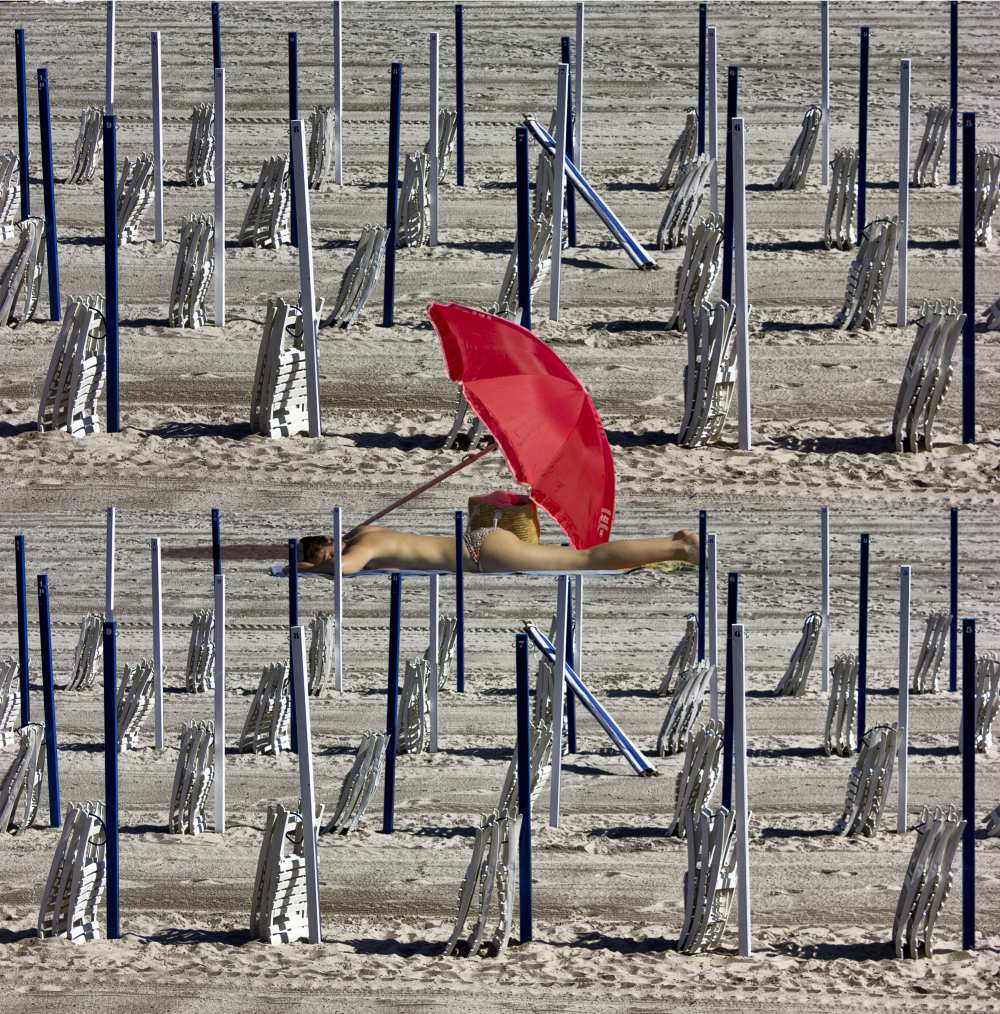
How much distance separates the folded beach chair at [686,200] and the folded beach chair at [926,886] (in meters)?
5.19

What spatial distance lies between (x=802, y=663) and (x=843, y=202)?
623 cm

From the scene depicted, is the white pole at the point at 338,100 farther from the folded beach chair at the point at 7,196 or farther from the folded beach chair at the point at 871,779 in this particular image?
the folded beach chair at the point at 871,779

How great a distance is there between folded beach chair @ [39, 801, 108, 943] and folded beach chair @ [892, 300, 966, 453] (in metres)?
5.67

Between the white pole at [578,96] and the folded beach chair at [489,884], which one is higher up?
the white pole at [578,96]

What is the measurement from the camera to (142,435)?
464 inches

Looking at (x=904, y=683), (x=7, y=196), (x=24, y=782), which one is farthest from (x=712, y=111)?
(x=24, y=782)

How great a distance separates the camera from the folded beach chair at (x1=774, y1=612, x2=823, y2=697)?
20.7 metres

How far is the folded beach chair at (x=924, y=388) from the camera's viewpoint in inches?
459

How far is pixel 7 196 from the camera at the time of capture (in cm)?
1614

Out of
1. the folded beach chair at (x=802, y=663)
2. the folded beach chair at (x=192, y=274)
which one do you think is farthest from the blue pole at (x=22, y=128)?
the folded beach chair at (x=802, y=663)

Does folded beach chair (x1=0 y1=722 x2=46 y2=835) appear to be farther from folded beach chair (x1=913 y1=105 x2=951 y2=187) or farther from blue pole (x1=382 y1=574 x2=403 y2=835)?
folded beach chair (x1=913 y1=105 x2=951 y2=187)

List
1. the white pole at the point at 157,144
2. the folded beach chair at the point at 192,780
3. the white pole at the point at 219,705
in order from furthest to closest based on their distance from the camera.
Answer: the folded beach chair at the point at 192,780
the white pole at the point at 157,144
the white pole at the point at 219,705

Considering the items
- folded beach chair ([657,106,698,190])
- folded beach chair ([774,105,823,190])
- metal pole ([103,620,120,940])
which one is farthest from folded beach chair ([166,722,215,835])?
folded beach chair ([774,105,823,190])

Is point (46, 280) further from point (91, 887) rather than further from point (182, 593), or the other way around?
point (182, 593)
